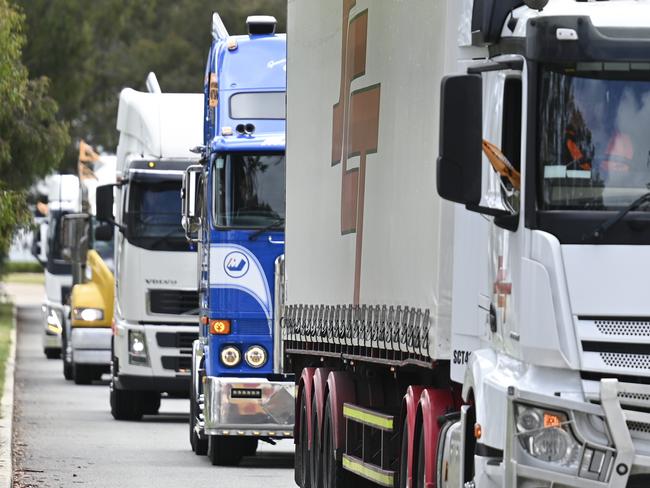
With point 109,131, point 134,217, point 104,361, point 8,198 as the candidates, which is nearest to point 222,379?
point 8,198

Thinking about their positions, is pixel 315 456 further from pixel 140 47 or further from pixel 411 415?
pixel 140 47

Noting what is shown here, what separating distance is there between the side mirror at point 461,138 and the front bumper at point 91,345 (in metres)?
22.2

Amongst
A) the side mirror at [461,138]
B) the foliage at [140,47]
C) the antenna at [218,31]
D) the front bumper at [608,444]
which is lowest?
the front bumper at [608,444]

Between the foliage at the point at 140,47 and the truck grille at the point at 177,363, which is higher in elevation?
the foliage at the point at 140,47

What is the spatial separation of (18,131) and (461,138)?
2238 cm

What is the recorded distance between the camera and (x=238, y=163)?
19.1 m

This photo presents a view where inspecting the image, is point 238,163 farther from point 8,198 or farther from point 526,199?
point 526,199

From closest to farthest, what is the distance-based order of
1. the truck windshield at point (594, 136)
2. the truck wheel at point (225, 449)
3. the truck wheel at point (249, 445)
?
the truck windshield at point (594, 136) → the truck wheel at point (225, 449) → the truck wheel at point (249, 445)

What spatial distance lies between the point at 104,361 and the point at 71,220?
446 centimetres

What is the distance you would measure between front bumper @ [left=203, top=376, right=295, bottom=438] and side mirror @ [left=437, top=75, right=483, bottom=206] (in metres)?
9.38

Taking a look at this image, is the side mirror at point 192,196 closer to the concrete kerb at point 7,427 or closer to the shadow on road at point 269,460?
the shadow on road at point 269,460

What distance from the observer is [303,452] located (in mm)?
15797

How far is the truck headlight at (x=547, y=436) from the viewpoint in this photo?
8953 millimetres

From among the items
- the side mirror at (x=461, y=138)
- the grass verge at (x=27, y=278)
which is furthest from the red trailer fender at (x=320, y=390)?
the grass verge at (x=27, y=278)
